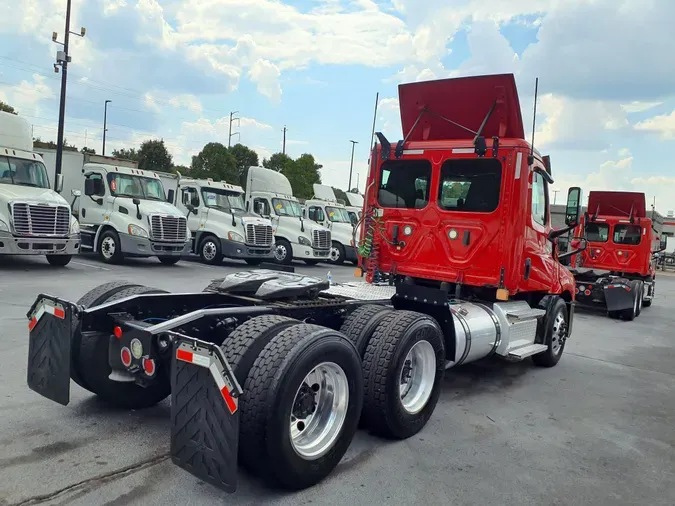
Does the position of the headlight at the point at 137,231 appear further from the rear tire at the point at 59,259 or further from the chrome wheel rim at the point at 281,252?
the chrome wheel rim at the point at 281,252

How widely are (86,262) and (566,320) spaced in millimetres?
12412

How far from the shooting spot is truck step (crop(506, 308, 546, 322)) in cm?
622

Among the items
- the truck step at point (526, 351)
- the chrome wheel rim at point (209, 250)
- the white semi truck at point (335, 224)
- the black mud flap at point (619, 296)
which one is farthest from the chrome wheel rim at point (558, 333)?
the white semi truck at point (335, 224)

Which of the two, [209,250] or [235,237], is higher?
[235,237]

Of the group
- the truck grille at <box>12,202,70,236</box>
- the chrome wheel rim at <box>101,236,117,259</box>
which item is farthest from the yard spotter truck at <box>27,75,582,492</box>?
the chrome wheel rim at <box>101,236,117,259</box>

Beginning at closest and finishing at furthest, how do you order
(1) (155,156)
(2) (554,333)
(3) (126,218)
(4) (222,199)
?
(2) (554,333)
(3) (126,218)
(4) (222,199)
(1) (155,156)

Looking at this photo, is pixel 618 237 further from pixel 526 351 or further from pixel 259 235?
pixel 259 235

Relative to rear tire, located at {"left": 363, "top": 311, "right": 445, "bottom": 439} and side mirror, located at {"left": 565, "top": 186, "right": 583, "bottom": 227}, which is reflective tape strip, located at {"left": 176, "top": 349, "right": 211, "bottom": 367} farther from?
side mirror, located at {"left": 565, "top": 186, "right": 583, "bottom": 227}

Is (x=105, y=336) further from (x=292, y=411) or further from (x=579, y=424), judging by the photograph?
(x=579, y=424)

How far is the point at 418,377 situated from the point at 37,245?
10652mm

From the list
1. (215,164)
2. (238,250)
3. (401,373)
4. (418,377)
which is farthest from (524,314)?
(215,164)

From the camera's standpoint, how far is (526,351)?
6.30 meters

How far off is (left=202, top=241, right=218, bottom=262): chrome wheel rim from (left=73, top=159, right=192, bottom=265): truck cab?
1391 millimetres

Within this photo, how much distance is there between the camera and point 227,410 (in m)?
2.89
